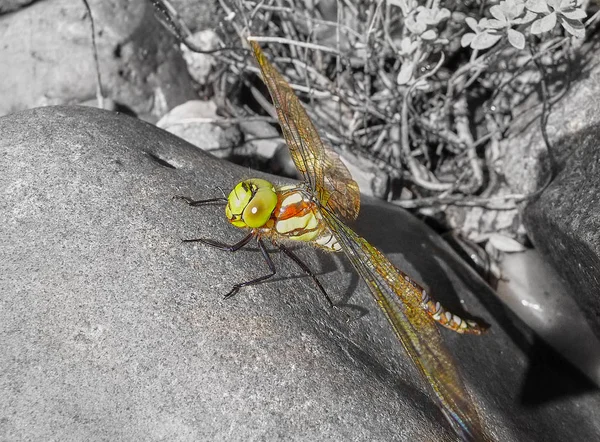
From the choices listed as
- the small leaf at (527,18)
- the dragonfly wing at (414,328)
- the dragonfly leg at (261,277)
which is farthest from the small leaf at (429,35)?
the dragonfly leg at (261,277)

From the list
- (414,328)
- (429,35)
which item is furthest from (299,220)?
(429,35)

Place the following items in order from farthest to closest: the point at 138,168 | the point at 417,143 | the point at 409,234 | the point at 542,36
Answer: the point at 417,143 → the point at 542,36 → the point at 409,234 → the point at 138,168

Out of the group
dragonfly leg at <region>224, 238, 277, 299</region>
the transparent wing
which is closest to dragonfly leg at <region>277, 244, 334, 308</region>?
dragonfly leg at <region>224, 238, 277, 299</region>

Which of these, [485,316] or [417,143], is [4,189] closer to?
[485,316]

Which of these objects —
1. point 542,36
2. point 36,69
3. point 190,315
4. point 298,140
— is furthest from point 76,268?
point 542,36

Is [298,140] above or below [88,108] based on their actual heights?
above

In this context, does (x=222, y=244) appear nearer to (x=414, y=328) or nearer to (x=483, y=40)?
(x=414, y=328)

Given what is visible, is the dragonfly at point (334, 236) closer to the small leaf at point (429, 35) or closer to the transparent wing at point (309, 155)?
the transparent wing at point (309, 155)
